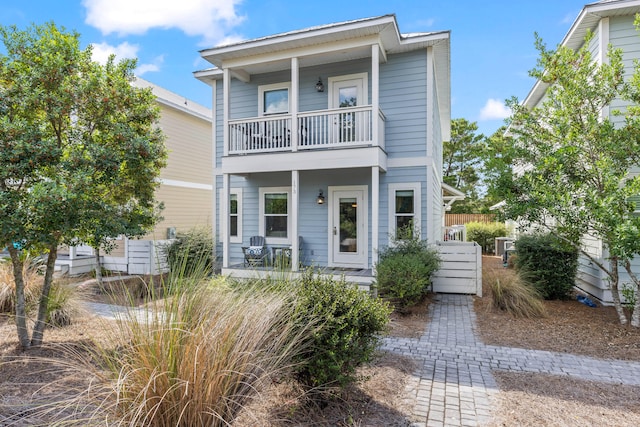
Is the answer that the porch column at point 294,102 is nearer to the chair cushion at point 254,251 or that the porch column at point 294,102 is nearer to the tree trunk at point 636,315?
the chair cushion at point 254,251

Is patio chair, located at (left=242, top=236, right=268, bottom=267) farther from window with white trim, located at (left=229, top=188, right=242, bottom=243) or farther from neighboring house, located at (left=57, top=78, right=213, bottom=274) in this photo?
neighboring house, located at (left=57, top=78, right=213, bottom=274)

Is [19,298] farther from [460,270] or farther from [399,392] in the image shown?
[460,270]

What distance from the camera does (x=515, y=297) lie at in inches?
253

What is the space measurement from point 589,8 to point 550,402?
7398mm

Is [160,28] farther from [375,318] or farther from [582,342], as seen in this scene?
[582,342]

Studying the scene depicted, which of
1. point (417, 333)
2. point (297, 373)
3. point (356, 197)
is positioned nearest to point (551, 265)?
point (417, 333)

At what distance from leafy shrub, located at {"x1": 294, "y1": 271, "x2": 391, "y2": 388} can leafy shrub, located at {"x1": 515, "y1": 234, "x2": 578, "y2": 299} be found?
5.56 metres

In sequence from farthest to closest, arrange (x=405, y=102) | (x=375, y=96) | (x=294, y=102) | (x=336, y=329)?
(x=405, y=102) < (x=294, y=102) < (x=375, y=96) < (x=336, y=329)

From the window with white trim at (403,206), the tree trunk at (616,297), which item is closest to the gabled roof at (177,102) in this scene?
the window with white trim at (403,206)

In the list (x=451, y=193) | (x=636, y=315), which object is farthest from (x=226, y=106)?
(x=451, y=193)

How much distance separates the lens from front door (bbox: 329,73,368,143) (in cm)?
832

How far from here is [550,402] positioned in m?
3.33

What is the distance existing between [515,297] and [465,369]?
294cm

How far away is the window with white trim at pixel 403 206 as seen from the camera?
335 inches
